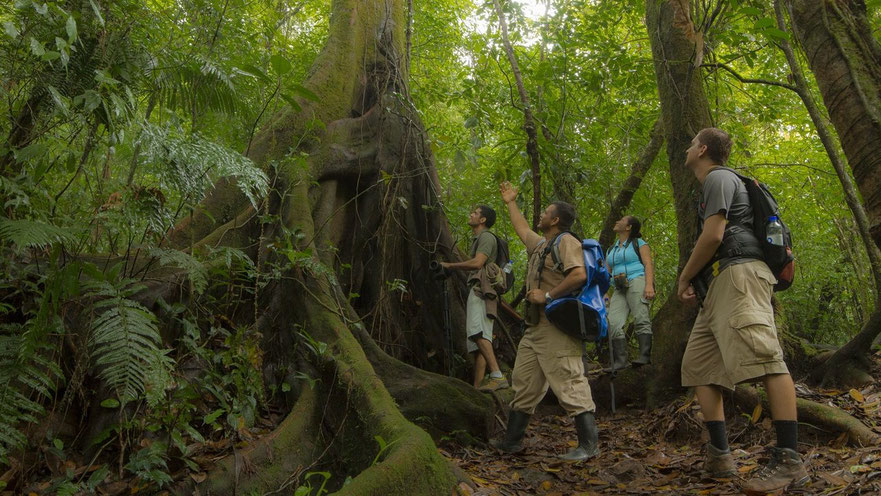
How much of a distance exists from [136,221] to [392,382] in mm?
2223

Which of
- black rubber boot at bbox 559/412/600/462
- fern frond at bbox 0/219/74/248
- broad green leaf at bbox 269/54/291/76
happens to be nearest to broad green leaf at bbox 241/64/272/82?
broad green leaf at bbox 269/54/291/76

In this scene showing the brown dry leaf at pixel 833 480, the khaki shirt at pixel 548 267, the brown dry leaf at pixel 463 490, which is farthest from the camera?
the khaki shirt at pixel 548 267

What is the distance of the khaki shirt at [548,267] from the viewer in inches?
191

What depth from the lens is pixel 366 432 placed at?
3447mm

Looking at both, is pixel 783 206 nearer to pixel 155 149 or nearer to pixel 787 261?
pixel 787 261

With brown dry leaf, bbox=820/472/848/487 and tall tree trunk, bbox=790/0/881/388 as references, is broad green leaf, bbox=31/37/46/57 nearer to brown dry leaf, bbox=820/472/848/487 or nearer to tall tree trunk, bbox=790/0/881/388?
tall tree trunk, bbox=790/0/881/388

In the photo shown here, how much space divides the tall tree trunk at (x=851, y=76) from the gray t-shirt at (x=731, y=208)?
125 cm

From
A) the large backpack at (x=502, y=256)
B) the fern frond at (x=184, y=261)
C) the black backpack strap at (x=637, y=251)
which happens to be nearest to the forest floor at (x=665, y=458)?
the large backpack at (x=502, y=256)

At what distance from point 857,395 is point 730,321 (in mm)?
2562

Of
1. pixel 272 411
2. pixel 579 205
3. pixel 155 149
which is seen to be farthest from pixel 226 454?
pixel 579 205

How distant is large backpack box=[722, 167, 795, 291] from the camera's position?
3748mm

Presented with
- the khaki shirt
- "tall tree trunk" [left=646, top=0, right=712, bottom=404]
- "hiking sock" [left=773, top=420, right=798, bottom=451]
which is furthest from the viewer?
"tall tree trunk" [left=646, top=0, right=712, bottom=404]

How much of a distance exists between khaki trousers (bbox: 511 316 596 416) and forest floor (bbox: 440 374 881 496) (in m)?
0.43

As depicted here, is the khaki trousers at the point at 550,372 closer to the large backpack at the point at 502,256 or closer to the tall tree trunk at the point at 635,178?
the large backpack at the point at 502,256
